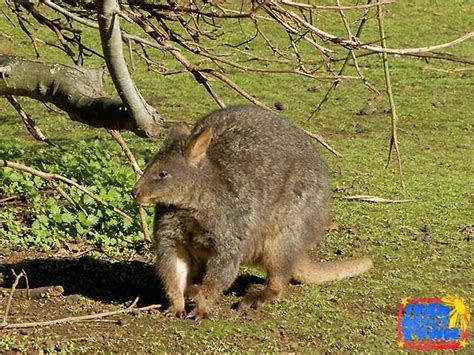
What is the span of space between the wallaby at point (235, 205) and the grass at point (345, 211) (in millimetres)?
Answer: 159

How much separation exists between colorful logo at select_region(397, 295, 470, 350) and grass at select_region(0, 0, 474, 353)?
7 cm

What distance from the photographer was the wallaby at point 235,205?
4875 mm

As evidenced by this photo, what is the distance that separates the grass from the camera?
466 centimetres

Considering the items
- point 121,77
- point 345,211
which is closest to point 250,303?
point 121,77

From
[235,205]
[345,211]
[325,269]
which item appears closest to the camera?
[235,205]

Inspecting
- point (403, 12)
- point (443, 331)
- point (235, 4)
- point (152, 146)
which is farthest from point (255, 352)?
point (403, 12)

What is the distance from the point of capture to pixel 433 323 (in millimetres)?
5113

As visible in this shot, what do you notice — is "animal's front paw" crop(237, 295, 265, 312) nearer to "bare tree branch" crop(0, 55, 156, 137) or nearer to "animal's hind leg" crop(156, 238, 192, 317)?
"animal's hind leg" crop(156, 238, 192, 317)

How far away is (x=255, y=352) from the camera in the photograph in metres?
4.50

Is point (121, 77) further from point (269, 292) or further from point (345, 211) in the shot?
point (345, 211)

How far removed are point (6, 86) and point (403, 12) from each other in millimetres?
10430

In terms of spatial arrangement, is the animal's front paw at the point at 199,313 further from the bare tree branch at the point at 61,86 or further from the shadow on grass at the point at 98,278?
the bare tree branch at the point at 61,86

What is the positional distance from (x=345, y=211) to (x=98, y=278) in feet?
7.35

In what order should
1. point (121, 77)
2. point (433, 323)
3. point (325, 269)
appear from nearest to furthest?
point (121, 77)
point (433, 323)
point (325, 269)
